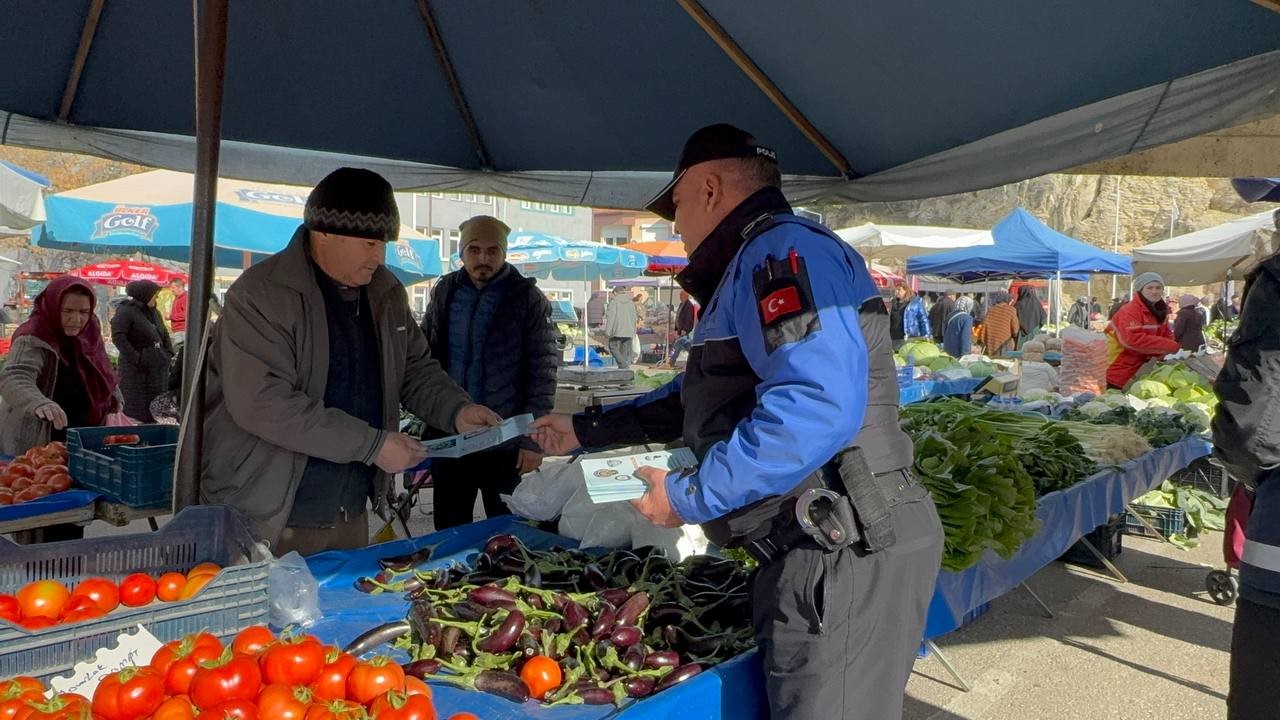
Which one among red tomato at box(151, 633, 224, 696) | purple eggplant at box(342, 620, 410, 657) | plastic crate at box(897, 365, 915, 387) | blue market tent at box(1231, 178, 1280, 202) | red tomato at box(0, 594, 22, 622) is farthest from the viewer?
plastic crate at box(897, 365, 915, 387)

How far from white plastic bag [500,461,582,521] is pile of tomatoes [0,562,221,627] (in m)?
1.34

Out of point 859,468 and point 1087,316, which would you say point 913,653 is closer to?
point 859,468

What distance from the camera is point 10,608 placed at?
6.75 ft

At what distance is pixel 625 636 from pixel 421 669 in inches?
20.6

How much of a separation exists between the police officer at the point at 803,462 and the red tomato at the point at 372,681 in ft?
2.14

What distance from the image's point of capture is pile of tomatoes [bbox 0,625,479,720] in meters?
1.63

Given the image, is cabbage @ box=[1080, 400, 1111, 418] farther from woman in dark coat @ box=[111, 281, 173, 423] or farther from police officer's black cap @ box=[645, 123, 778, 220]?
woman in dark coat @ box=[111, 281, 173, 423]

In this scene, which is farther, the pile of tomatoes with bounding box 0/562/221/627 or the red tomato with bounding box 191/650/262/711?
the pile of tomatoes with bounding box 0/562/221/627

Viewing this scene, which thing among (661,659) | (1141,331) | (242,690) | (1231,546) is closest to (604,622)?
(661,659)

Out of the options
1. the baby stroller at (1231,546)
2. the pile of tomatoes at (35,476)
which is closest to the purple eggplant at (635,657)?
the pile of tomatoes at (35,476)

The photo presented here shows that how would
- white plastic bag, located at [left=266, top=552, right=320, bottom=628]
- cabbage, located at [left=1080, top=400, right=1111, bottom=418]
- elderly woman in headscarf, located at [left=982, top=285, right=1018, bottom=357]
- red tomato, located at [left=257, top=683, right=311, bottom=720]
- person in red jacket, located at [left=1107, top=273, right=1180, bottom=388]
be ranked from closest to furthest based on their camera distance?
red tomato, located at [left=257, top=683, right=311, bottom=720] → white plastic bag, located at [left=266, top=552, right=320, bottom=628] → cabbage, located at [left=1080, top=400, right=1111, bottom=418] → person in red jacket, located at [left=1107, top=273, right=1180, bottom=388] → elderly woman in headscarf, located at [left=982, top=285, right=1018, bottom=357]

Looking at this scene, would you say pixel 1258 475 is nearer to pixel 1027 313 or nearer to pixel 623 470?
pixel 623 470

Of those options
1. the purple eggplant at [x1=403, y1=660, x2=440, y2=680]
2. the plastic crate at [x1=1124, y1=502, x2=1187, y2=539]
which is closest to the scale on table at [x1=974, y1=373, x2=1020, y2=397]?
the plastic crate at [x1=1124, y1=502, x2=1187, y2=539]

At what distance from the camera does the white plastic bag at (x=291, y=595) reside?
2.37 m
